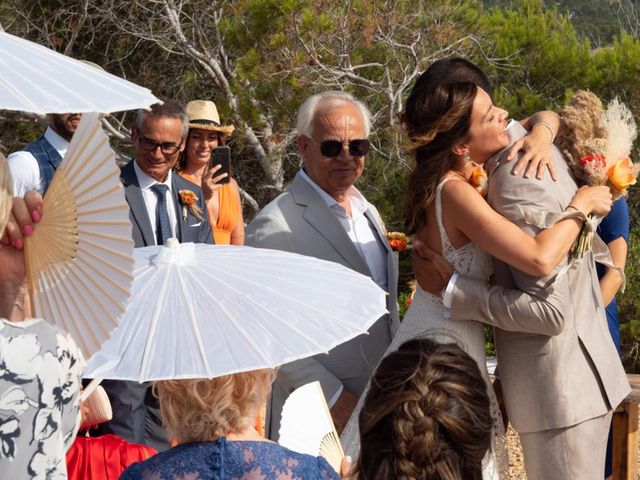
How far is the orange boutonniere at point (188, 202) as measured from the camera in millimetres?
4602

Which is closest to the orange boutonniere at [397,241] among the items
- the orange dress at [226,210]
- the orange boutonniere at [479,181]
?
the orange boutonniere at [479,181]

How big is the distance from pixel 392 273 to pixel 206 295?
5.17 feet

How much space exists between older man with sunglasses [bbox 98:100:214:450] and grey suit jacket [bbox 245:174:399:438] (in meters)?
0.66

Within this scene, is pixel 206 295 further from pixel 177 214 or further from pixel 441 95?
pixel 177 214

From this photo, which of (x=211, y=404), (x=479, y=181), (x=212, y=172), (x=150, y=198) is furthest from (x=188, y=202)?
(x=211, y=404)

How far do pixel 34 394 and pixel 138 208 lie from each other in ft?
7.85

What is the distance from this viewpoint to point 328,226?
3721 millimetres

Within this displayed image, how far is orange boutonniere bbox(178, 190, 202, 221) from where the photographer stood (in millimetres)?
4602

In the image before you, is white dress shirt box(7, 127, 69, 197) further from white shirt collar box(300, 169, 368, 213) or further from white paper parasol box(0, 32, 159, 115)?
Answer: white paper parasol box(0, 32, 159, 115)

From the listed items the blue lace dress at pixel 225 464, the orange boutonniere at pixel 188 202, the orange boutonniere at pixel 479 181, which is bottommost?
the blue lace dress at pixel 225 464

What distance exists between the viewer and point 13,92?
2.03 meters

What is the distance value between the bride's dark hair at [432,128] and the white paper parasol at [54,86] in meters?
1.23

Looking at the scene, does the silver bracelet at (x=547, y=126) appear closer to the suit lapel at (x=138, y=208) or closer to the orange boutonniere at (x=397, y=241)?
the orange boutonniere at (x=397, y=241)

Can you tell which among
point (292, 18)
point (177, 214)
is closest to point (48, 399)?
point (177, 214)
